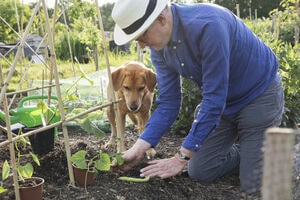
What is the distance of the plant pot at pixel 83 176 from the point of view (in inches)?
98.8

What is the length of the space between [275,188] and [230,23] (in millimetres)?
1860

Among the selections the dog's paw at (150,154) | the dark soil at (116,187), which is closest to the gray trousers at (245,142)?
the dark soil at (116,187)

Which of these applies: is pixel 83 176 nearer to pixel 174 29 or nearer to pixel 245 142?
pixel 174 29

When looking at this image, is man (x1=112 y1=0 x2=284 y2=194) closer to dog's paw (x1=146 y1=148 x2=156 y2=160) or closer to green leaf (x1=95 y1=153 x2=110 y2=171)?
green leaf (x1=95 y1=153 x2=110 y2=171)

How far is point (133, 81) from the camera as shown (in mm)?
3557

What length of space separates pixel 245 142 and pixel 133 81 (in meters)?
1.14

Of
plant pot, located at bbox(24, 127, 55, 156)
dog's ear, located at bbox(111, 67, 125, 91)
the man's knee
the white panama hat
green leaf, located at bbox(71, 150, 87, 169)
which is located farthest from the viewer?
dog's ear, located at bbox(111, 67, 125, 91)

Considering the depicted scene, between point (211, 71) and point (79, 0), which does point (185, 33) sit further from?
point (79, 0)

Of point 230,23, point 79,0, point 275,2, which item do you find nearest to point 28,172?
point 230,23

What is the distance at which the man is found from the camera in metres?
2.26

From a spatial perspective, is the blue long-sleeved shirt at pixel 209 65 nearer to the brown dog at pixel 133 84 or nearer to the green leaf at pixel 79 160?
the green leaf at pixel 79 160

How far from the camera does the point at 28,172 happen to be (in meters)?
2.18

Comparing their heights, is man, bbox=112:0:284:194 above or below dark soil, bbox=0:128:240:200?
above

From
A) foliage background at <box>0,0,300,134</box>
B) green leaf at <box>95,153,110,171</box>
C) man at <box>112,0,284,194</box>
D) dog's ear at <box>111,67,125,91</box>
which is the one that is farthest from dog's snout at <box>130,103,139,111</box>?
green leaf at <box>95,153,110,171</box>
